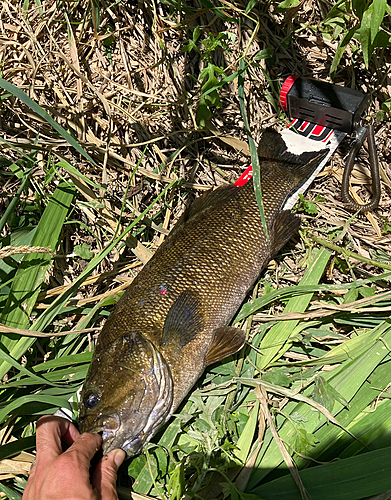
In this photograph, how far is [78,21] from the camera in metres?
3.45

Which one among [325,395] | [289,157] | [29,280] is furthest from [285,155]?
[29,280]

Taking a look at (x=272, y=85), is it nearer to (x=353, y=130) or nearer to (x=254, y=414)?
(x=353, y=130)

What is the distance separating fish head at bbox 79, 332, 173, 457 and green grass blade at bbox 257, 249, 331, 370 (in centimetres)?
78

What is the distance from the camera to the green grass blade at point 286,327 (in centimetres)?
306

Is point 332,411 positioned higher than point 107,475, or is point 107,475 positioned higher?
point 332,411

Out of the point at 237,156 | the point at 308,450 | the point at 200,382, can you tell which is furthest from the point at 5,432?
the point at 237,156

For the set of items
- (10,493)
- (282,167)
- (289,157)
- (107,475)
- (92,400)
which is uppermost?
(289,157)

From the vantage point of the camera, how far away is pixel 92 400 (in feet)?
8.54

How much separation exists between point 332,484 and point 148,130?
9.40 feet

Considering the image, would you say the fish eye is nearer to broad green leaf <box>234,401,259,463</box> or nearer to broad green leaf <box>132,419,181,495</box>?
broad green leaf <box>132,419,181,495</box>

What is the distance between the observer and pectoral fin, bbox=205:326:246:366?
284 centimetres

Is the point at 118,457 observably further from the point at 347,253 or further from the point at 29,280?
the point at 347,253

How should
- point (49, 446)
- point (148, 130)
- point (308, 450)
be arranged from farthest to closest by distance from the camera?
point (148, 130), point (308, 450), point (49, 446)

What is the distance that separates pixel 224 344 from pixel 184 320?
0.34 metres
